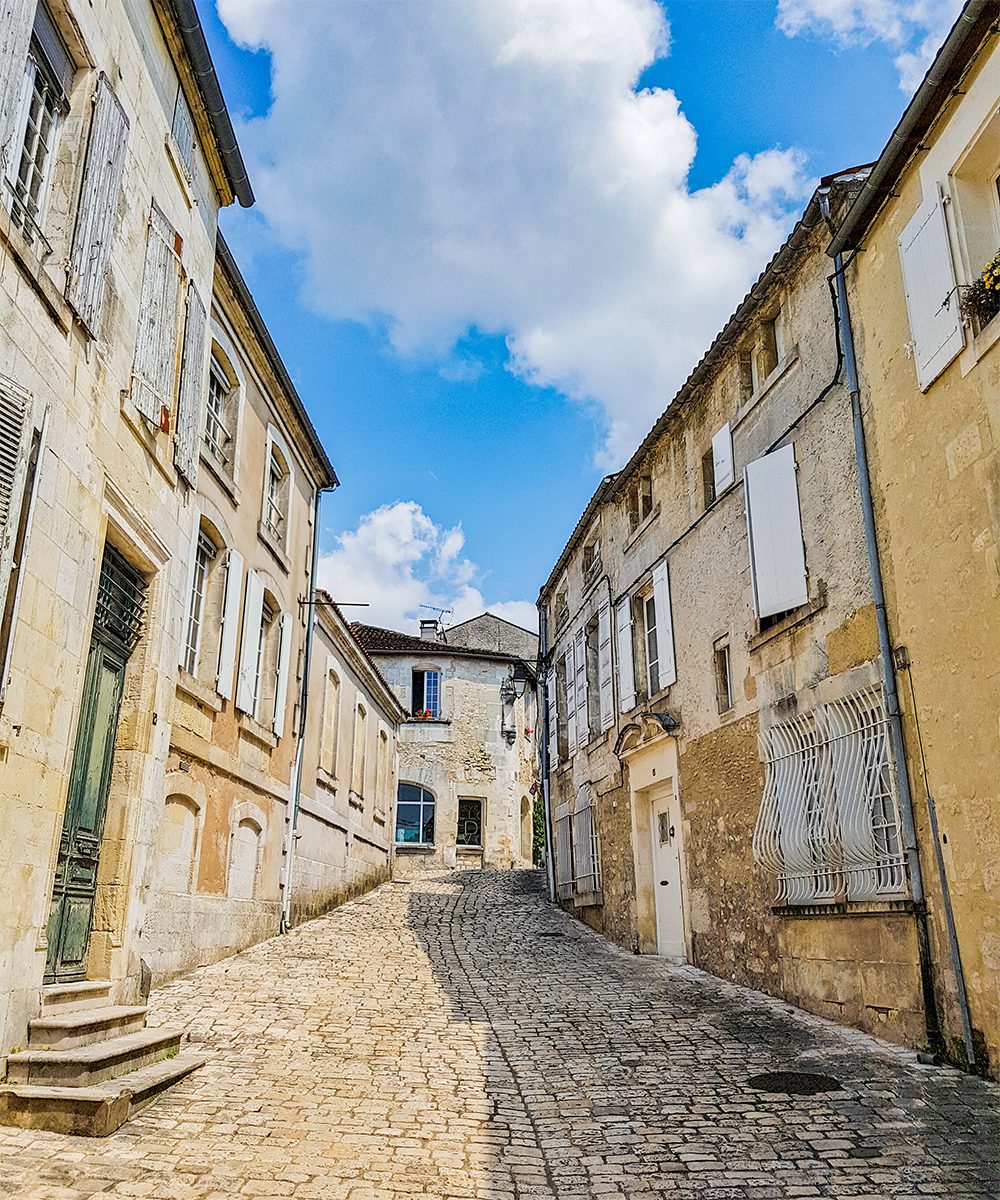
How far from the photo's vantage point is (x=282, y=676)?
12.6 meters

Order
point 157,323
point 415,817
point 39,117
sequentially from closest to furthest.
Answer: point 39,117 < point 157,323 < point 415,817

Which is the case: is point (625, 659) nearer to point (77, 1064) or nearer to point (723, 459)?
point (723, 459)

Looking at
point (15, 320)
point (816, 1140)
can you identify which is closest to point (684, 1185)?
point (816, 1140)

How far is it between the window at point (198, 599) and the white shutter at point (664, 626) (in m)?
5.47

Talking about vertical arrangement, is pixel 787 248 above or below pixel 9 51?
above

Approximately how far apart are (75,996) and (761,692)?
21.1 ft

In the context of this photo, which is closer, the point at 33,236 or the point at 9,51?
the point at 9,51

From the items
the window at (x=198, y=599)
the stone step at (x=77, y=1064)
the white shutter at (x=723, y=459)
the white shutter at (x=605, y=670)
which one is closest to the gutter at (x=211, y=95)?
the window at (x=198, y=599)

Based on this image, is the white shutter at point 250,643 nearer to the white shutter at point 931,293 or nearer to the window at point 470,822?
the white shutter at point 931,293

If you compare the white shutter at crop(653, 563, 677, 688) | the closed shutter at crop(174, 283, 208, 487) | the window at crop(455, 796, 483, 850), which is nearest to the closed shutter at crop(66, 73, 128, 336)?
the closed shutter at crop(174, 283, 208, 487)

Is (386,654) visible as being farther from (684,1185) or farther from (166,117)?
(684,1185)

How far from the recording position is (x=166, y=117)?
25.2ft

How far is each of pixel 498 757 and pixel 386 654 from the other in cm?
436

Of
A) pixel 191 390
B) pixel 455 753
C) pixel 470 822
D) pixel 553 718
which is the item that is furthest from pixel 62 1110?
pixel 470 822
